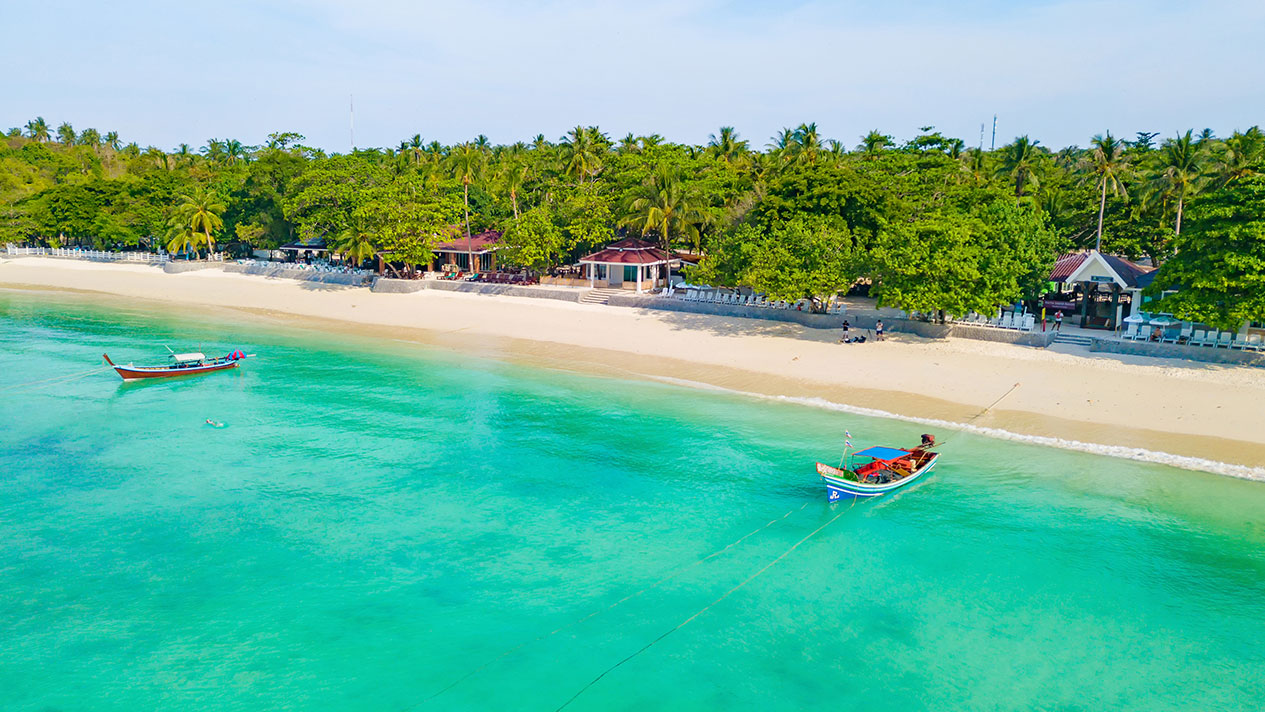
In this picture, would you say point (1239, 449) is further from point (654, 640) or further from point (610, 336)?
point (610, 336)

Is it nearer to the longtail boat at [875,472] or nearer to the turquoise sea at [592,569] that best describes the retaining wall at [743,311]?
the turquoise sea at [592,569]

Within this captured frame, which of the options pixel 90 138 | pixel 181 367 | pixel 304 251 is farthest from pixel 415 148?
pixel 90 138

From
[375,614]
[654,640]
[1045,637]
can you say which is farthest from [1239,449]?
[375,614]

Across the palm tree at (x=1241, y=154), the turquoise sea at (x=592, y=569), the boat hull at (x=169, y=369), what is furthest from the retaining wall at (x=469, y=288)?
the palm tree at (x=1241, y=154)

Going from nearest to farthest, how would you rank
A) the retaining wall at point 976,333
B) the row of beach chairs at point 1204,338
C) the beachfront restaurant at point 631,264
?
the row of beach chairs at point 1204,338 → the retaining wall at point 976,333 → the beachfront restaurant at point 631,264

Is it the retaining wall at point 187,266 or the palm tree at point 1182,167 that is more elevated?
the palm tree at point 1182,167

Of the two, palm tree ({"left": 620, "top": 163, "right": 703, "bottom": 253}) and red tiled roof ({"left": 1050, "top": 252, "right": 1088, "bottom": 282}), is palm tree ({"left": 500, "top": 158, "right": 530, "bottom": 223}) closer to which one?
palm tree ({"left": 620, "top": 163, "right": 703, "bottom": 253})

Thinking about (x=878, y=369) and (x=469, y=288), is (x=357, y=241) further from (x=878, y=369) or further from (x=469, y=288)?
(x=878, y=369)
